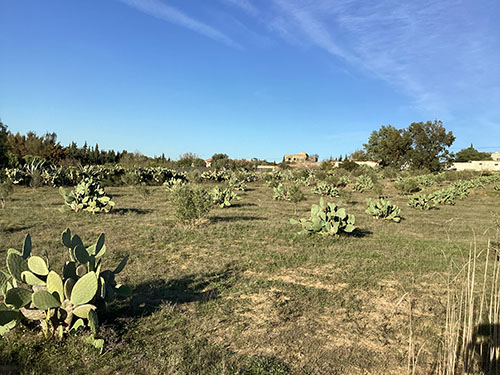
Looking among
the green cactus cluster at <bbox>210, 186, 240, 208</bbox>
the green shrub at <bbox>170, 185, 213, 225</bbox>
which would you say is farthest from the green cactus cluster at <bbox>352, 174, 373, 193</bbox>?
the green shrub at <bbox>170, 185, 213, 225</bbox>

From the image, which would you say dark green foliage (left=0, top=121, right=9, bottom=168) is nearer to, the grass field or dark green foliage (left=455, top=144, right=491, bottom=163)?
the grass field

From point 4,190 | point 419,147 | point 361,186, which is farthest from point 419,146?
point 4,190

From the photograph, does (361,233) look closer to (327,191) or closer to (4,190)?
(327,191)

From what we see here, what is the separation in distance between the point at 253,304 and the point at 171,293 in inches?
48.3

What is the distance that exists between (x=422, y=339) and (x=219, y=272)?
10.5 feet

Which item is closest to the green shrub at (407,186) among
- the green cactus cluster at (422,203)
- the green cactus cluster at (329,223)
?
the green cactus cluster at (422,203)

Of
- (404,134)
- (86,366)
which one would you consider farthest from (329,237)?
(404,134)

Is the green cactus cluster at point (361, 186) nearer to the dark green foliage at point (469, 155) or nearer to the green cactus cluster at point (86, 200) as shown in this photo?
the green cactus cluster at point (86, 200)

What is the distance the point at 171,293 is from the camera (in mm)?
4570

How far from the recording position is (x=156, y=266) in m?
5.86

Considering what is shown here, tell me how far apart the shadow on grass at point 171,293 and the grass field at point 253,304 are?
0.02 meters

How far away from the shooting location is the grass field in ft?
9.59

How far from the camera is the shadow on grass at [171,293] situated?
3936 millimetres

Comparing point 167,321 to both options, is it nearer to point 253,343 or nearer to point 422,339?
point 253,343
